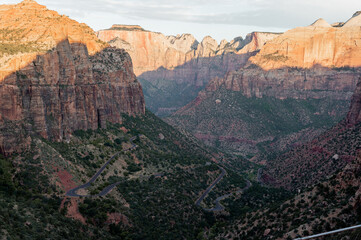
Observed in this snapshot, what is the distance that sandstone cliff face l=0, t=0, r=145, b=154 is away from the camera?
56562 mm

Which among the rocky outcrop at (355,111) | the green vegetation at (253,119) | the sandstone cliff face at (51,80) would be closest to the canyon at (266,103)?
the green vegetation at (253,119)

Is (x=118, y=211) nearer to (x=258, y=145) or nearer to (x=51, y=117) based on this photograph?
(x=51, y=117)

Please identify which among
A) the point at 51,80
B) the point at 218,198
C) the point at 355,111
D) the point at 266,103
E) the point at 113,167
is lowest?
the point at 218,198

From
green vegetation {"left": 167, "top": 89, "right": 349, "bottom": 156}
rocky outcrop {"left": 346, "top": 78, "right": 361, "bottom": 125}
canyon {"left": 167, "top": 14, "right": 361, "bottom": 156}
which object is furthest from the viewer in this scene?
canyon {"left": 167, "top": 14, "right": 361, "bottom": 156}

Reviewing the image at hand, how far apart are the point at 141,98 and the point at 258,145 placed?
226 feet

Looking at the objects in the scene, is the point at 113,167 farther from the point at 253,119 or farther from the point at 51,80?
the point at 253,119

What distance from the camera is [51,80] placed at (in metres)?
66.5

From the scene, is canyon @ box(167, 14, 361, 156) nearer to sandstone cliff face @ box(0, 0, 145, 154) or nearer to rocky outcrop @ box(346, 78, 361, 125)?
rocky outcrop @ box(346, 78, 361, 125)

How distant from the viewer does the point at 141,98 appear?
4331 inches

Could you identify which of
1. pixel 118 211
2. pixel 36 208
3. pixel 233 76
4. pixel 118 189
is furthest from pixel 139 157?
pixel 233 76

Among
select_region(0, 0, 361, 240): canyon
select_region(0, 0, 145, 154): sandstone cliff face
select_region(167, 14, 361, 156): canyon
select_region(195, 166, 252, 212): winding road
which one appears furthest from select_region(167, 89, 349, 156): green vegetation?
select_region(0, 0, 145, 154): sandstone cliff face

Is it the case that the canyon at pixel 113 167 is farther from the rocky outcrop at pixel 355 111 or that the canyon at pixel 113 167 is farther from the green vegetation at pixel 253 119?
the green vegetation at pixel 253 119

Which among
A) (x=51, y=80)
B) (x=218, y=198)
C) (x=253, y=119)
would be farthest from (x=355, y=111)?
(x=253, y=119)

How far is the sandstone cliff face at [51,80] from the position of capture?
5656cm
